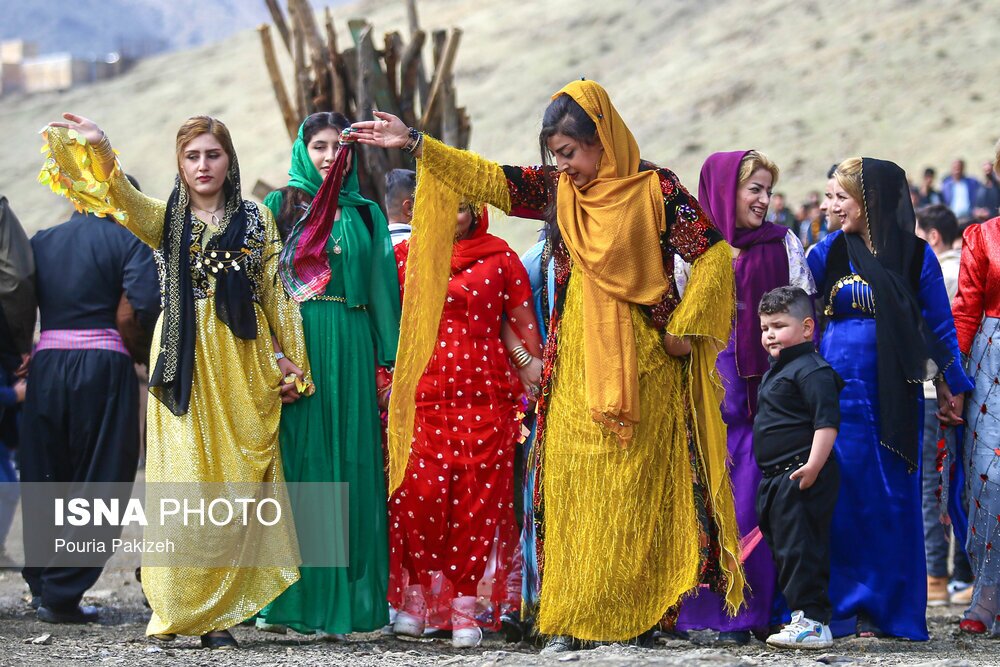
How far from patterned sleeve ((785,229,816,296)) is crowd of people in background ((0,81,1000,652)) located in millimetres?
14

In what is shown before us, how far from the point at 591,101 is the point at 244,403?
176 centimetres

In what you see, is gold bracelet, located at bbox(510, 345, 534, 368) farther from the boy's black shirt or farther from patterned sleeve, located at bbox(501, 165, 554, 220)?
the boy's black shirt

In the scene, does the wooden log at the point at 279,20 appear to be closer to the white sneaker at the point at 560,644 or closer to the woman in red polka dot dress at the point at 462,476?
the woman in red polka dot dress at the point at 462,476

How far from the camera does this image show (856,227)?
555 centimetres

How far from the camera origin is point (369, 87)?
9.43 metres

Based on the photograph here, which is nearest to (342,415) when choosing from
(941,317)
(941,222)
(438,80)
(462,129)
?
(941,317)

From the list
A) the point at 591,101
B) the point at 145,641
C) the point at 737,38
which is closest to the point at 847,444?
the point at 591,101

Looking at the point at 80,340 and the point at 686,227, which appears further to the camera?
the point at 80,340

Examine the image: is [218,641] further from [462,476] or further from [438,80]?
[438,80]

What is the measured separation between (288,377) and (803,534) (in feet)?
6.79

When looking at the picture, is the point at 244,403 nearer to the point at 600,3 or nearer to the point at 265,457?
the point at 265,457

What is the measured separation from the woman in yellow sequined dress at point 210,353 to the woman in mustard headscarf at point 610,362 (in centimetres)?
68

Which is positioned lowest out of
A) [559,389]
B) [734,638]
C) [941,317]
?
[734,638]

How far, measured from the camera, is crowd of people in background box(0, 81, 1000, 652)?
463 centimetres
